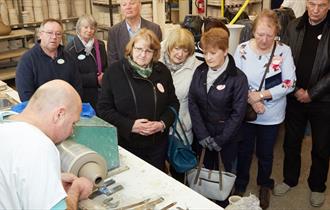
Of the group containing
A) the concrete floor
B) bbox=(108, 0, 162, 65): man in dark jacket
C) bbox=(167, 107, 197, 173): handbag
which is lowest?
the concrete floor

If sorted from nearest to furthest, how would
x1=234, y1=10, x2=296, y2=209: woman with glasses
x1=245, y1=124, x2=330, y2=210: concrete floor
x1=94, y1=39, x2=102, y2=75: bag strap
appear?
x1=234, y1=10, x2=296, y2=209: woman with glasses, x1=245, y1=124, x2=330, y2=210: concrete floor, x1=94, y1=39, x2=102, y2=75: bag strap

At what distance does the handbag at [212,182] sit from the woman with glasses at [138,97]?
32 centimetres

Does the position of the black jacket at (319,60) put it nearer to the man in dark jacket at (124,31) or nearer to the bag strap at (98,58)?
the man in dark jacket at (124,31)

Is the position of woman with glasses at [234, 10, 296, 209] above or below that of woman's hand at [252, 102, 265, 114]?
above

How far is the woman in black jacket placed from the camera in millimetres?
2373

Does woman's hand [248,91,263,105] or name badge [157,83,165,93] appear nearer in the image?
name badge [157,83,165,93]

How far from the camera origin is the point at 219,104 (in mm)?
2414

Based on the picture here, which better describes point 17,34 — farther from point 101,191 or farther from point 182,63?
point 101,191

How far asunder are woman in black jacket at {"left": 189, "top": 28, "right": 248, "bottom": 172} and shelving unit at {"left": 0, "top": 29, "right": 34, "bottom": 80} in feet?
12.3

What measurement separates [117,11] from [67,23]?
857mm

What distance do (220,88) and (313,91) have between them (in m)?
0.65

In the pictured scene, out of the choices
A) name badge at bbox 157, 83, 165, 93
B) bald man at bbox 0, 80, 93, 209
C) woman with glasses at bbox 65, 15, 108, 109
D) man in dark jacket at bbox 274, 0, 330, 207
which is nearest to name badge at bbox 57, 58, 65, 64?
woman with glasses at bbox 65, 15, 108, 109

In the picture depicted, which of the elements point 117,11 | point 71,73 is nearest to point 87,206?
point 71,73

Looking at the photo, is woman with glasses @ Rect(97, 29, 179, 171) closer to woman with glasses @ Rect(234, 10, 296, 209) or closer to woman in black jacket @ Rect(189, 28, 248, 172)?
woman in black jacket @ Rect(189, 28, 248, 172)
